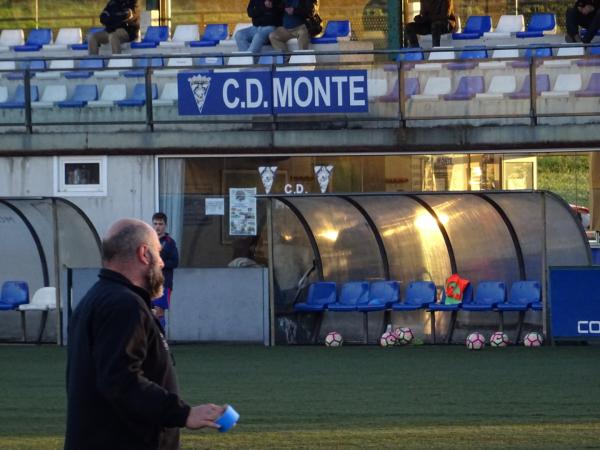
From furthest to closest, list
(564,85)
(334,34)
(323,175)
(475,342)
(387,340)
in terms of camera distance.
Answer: (334,34) < (323,175) < (564,85) < (387,340) < (475,342)

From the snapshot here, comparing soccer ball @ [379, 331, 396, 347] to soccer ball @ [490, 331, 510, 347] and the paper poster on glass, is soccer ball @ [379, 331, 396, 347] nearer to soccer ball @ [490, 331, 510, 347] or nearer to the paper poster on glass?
soccer ball @ [490, 331, 510, 347]

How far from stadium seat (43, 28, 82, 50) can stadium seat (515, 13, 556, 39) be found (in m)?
9.51

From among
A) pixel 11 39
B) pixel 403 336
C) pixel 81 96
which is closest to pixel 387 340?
pixel 403 336

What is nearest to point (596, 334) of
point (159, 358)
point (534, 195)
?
point (534, 195)

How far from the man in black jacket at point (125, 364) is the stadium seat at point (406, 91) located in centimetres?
1694

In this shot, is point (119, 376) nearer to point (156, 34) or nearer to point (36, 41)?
point (156, 34)

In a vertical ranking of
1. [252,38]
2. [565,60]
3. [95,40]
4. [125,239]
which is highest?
[95,40]

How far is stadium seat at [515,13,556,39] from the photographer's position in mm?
26000

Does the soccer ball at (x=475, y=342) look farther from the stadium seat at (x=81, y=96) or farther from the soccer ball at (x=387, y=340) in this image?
the stadium seat at (x=81, y=96)

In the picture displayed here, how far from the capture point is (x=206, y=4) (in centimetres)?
3828

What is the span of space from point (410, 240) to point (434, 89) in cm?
255

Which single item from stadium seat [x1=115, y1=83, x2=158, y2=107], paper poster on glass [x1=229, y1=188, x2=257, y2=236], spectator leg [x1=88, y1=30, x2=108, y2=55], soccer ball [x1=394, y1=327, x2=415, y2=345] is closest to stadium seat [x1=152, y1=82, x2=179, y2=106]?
stadium seat [x1=115, y1=83, x2=158, y2=107]

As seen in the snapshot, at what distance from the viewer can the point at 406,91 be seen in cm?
2212

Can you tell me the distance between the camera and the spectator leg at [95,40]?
88.2 ft
